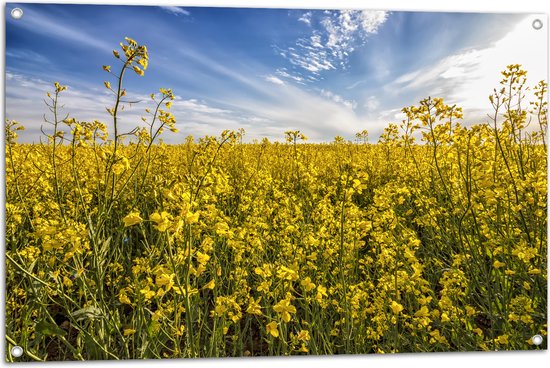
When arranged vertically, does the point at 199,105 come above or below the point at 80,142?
above

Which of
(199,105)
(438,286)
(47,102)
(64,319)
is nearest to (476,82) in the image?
(438,286)

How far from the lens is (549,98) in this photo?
75.5 inches

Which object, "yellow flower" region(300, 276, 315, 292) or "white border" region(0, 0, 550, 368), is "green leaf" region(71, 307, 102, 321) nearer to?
"white border" region(0, 0, 550, 368)

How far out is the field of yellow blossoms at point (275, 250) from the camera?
5.24ft

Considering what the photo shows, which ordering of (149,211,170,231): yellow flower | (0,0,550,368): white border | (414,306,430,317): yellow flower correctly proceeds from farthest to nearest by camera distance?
(0,0,550,368): white border
(414,306,430,317): yellow flower
(149,211,170,231): yellow flower

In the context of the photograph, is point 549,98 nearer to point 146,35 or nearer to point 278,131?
point 278,131

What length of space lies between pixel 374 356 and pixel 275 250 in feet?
2.10

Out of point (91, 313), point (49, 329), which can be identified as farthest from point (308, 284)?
point (49, 329)

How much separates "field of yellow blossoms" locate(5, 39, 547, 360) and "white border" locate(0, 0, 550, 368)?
0.18ft

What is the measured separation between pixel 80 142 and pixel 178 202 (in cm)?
64

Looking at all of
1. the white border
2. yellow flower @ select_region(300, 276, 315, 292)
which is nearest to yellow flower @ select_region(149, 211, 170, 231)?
yellow flower @ select_region(300, 276, 315, 292)

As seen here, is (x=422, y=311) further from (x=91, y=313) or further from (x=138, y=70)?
(x=138, y=70)

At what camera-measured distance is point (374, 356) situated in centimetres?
183

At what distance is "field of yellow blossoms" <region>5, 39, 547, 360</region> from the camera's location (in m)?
1.60
